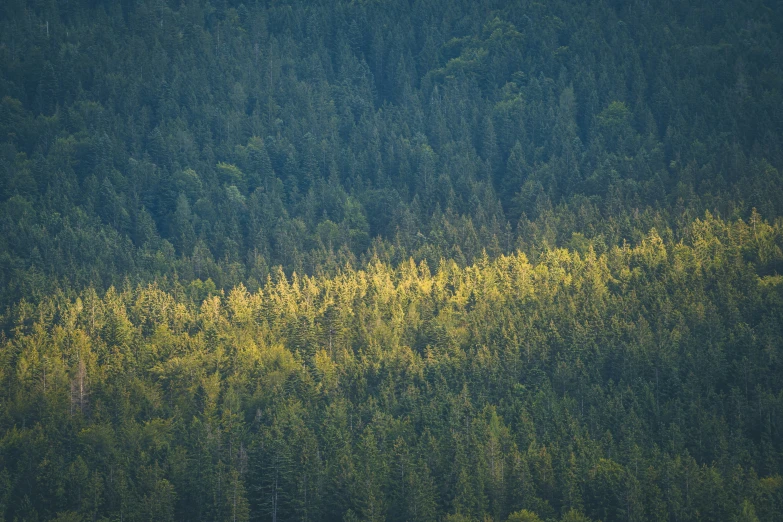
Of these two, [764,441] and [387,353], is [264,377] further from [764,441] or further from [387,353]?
[764,441]

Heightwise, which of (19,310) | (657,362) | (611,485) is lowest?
(611,485)

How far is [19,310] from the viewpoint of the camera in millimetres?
189250

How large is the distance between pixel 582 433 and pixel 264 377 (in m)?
40.8

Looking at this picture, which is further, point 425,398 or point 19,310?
point 19,310

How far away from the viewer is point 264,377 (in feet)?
526

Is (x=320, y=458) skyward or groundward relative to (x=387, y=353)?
groundward

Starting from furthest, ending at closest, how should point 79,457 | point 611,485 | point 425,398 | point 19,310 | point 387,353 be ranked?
point 19,310 < point 387,353 < point 425,398 < point 79,457 < point 611,485

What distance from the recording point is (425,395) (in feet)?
502

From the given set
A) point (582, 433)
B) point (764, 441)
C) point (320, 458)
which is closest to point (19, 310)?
point (320, 458)

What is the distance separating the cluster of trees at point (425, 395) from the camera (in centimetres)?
13025

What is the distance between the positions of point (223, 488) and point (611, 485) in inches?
1525

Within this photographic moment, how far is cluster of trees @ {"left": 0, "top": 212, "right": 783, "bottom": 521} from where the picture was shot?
130250 millimetres

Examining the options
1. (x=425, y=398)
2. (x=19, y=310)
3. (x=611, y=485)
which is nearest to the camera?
(x=611, y=485)

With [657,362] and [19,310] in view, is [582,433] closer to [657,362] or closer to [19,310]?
[657,362]
